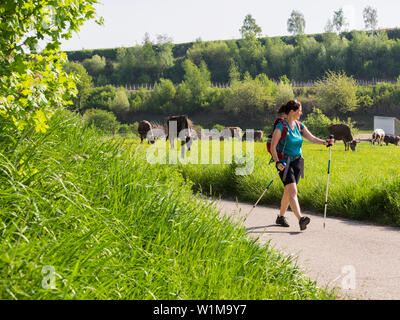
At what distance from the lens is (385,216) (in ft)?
27.5

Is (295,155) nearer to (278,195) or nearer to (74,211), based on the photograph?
(278,195)

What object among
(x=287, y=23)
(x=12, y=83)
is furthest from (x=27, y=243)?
(x=287, y=23)

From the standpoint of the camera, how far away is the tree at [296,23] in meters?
152

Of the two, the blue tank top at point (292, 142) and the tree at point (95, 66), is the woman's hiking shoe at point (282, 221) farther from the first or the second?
the tree at point (95, 66)

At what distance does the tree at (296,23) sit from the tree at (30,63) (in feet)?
511

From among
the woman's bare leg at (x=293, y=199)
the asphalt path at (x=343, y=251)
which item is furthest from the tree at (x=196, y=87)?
the woman's bare leg at (x=293, y=199)

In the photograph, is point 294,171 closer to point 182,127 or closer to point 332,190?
point 332,190

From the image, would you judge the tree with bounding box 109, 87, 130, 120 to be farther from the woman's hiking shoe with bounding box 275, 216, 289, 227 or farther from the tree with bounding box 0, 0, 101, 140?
the tree with bounding box 0, 0, 101, 140

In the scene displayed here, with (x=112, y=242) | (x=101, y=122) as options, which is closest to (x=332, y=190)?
(x=101, y=122)

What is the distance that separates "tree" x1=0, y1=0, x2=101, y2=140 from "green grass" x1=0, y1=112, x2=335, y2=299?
463 mm

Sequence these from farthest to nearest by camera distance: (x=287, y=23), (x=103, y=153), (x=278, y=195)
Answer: (x=287, y=23) < (x=278, y=195) < (x=103, y=153)

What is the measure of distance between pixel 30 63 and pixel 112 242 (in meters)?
2.50

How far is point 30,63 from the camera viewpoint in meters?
5.09
